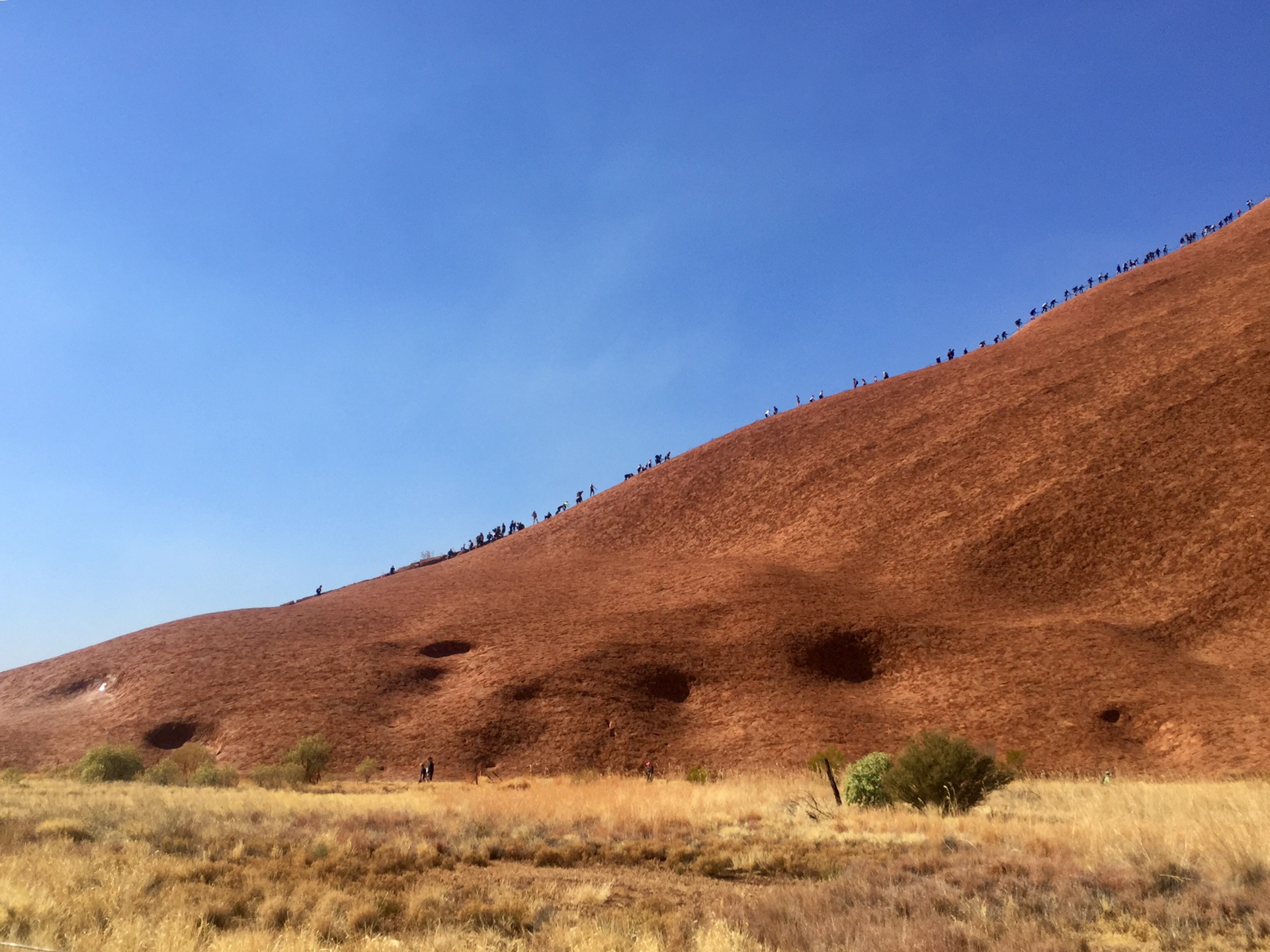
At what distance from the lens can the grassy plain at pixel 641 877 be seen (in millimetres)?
6598

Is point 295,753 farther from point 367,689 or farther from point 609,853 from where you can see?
point 609,853

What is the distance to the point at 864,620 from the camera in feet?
121

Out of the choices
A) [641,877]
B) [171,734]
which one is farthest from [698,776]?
[171,734]

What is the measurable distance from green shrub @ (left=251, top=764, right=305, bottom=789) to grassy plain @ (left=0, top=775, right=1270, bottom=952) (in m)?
11.0

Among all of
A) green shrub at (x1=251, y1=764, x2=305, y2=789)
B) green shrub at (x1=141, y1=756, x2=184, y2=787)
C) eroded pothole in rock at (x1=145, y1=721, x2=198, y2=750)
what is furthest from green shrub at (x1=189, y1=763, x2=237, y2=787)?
eroded pothole in rock at (x1=145, y1=721, x2=198, y2=750)

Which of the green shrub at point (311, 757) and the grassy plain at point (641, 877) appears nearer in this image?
the grassy plain at point (641, 877)

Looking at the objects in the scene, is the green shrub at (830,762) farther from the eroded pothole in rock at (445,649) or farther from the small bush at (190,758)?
the eroded pothole in rock at (445,649)

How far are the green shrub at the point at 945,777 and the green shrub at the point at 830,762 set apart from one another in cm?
756

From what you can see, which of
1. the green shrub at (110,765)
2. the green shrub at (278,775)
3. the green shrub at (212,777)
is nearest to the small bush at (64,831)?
the green shrub at (212,777)

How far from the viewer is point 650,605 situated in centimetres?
4278

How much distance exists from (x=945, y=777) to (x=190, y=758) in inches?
1085

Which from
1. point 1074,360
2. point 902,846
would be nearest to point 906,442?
point 1074,360

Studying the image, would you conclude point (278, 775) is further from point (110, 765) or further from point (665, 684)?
point (665, 684)

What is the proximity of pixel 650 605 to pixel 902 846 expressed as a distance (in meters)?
31.8
